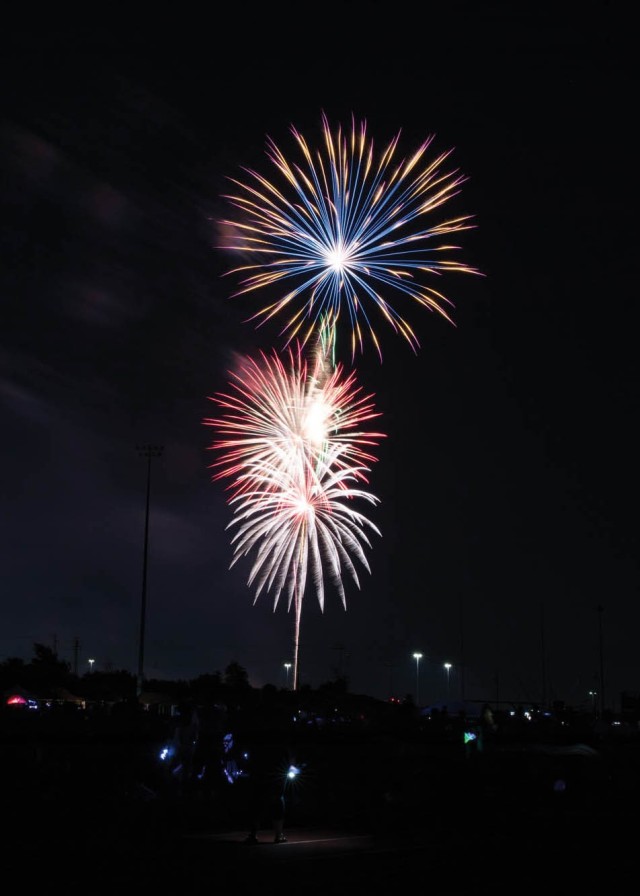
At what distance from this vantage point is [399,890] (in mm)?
12812

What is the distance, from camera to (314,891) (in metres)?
12.7

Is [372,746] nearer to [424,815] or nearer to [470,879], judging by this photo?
[424,815]

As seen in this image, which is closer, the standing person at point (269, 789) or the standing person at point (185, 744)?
the standing person at point (269, 789)

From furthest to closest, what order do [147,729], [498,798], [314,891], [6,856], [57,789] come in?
[147,729], [498,798], [57,789], [6,856], [314,891]

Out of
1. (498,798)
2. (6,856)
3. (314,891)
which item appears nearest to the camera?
(314,891)

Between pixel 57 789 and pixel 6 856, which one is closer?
pixel 6 856

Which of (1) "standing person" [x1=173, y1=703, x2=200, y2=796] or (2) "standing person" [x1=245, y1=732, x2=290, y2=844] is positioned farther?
(1) "standing person" [x1=173, y1=703, x2=200, y2=796]

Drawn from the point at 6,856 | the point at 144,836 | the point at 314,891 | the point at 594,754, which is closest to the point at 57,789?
the point at 144,836

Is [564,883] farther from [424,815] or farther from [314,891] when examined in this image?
[424,815]

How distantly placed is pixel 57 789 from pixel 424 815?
25.0 feet

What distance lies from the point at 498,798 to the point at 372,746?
780 centimetres

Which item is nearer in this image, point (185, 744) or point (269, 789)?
point (269, 789)

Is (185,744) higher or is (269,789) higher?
(185,744)

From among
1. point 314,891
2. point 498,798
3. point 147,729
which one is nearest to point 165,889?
point 314,891
